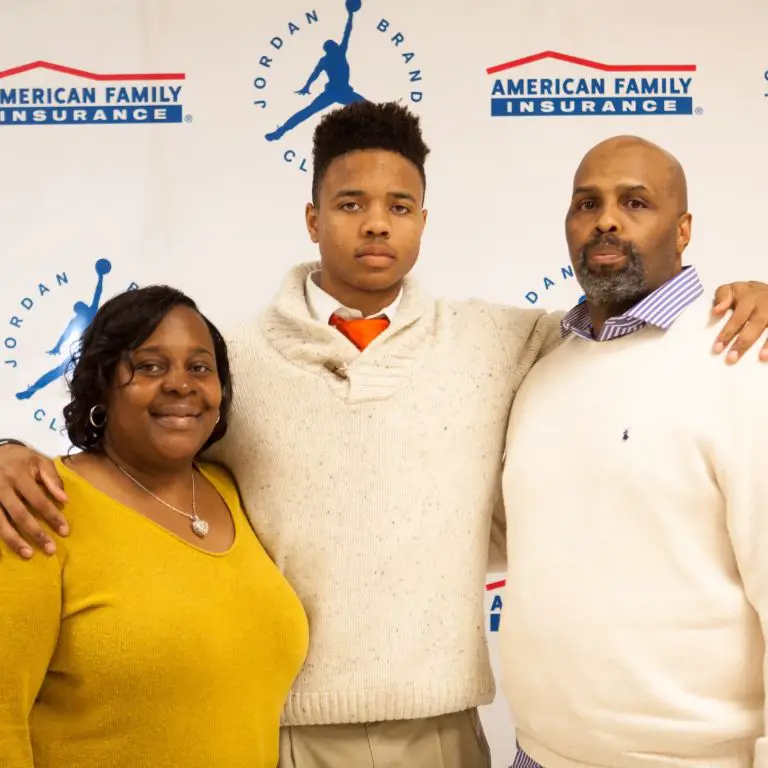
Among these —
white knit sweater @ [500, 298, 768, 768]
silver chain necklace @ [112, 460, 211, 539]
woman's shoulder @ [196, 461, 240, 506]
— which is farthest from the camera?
woman's shoulder @ [196, 461, 240, 506]

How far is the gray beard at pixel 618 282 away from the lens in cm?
138

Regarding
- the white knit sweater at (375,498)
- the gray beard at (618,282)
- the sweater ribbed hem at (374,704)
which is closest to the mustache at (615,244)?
the gray beard at (618,282)

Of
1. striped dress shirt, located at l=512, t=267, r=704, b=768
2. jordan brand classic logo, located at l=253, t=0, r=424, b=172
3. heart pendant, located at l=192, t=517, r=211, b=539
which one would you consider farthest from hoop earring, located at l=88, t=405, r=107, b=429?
jordan brand classic logo, located at l=253, t=0, r=424, b=172

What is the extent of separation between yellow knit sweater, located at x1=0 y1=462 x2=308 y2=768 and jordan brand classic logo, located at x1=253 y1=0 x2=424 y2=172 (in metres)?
1.32

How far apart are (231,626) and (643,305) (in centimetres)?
73

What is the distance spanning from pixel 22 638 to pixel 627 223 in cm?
100

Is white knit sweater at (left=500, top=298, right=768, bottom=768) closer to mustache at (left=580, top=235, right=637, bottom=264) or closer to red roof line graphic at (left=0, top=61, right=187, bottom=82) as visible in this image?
mustache at (left=580, top=235, right=637, bottom=264)

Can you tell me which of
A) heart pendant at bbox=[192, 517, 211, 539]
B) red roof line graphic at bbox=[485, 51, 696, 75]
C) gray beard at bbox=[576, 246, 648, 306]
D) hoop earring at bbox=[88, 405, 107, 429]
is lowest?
heart pendant at bbox=[192, 517, 211, 539]

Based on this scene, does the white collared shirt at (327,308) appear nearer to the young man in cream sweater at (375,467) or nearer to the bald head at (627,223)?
the young man in cream sweater at (375,467)

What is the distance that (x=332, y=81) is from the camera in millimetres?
2307

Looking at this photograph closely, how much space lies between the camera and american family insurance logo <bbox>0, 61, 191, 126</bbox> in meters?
2.31

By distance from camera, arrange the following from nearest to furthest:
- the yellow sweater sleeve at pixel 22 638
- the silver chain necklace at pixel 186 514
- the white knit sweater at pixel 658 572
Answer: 1. the yellow sweater sleeve at pixel 22 638
2. the white knit sweater at pixel 658 572
3. the silver chain necklace at pixel 186 514

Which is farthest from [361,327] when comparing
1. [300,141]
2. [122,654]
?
[300,141]

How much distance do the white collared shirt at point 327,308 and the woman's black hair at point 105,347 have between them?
0.81 feet
